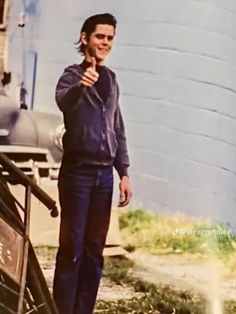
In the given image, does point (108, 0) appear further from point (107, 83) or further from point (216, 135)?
point (216, 135)

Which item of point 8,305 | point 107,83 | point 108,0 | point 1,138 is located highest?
point 108,0

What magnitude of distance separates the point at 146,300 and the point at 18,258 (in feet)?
0.98

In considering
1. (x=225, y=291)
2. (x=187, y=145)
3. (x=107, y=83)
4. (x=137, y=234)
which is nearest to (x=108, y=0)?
(x=107, y=83)

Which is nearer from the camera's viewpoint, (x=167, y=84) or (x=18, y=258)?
(x=18, y=258)

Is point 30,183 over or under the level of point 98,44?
under

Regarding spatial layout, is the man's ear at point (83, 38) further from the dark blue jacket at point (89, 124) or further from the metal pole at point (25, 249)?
the metal pole at point (25, 249)

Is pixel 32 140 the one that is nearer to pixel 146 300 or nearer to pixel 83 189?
Answer: pixel 83 189

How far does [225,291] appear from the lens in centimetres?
220

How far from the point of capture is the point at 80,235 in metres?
2.13

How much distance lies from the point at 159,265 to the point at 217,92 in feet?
1.33

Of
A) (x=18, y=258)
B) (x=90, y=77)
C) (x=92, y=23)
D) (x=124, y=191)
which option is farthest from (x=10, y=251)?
(x=92, y=23)

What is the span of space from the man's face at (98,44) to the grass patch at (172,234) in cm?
35

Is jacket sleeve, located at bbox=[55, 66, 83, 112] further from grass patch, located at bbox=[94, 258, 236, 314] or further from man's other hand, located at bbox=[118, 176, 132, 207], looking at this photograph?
grass patch, located at bbox=[94, 258, 236, 314]

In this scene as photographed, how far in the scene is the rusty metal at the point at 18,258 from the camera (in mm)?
2072
